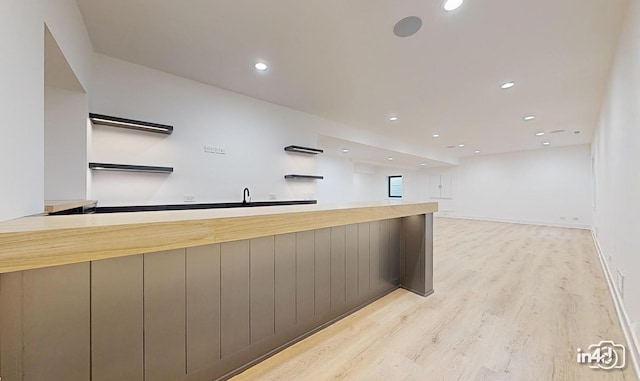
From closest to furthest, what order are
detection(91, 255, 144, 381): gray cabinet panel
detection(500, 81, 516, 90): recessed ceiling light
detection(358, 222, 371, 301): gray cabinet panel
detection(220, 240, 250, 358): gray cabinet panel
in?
detection(91, 255, 144, 381): gray cabinet panel, detection(220, 240, 250, 358): gray cabinet panel, detection(358, 222, 371, 301): gray cabinet panel, detection(500, 81, 516, 90): recessed ceiling light

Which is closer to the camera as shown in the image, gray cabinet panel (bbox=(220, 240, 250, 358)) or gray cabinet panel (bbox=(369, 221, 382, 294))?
gray cabinet panel (bbox=(220, 240, 250, 358))

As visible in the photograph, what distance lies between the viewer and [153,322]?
123 centimetres

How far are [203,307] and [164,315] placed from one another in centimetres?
19

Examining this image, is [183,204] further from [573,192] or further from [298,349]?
[573,192]

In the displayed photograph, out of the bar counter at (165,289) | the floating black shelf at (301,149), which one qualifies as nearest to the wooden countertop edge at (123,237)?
the bar counter at (165,289)

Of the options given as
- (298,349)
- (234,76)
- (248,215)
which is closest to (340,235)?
(298,349)

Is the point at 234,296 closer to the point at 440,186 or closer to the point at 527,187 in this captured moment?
the point at 527,187

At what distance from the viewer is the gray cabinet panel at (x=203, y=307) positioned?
52.7 inches

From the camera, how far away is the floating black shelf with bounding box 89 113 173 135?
255 centimetres

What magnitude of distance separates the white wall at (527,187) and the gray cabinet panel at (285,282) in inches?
385

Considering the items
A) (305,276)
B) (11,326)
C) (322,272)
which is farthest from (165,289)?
(322,272)

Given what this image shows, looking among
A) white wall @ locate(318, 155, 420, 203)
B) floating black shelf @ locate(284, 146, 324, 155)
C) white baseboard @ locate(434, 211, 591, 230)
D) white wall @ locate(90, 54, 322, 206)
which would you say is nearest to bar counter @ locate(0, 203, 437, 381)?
white wall @ locate(90, 54, 322, 206)

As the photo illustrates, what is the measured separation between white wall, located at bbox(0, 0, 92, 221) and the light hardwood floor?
4.86 ft

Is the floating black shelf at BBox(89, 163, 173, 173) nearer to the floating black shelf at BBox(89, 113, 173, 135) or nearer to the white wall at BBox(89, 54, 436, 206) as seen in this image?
the white wall at BBox(89, 54, 436, 206)
